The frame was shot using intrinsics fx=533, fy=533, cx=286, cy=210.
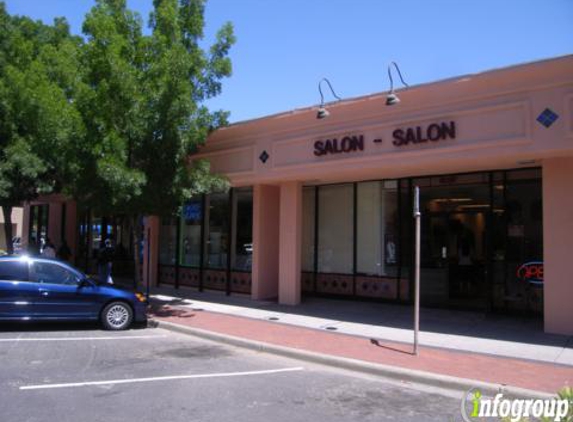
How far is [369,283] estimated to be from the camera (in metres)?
14.1

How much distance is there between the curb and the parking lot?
0.68 ft

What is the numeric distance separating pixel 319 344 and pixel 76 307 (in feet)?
16.0

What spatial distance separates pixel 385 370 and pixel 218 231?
9857 millimetres

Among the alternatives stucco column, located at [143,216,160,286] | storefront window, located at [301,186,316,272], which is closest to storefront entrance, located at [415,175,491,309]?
storefront window, located at [301,186,316,272]

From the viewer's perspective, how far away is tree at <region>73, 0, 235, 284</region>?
11.9 metres

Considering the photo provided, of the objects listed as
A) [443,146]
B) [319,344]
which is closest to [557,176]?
[443,146]

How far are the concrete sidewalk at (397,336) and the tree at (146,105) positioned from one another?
3127 millimetres

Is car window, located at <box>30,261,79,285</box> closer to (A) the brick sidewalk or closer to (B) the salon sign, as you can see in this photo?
(A) the brick sidewalk

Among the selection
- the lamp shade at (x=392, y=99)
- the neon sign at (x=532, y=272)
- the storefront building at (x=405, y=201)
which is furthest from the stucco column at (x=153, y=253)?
the neon sign at (x=532, y=272)

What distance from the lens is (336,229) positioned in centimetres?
1509

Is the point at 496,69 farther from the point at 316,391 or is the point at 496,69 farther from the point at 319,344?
Result: the point at 316,391

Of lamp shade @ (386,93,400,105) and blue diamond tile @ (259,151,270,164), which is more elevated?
lamp shade @ (386,93,400,105)

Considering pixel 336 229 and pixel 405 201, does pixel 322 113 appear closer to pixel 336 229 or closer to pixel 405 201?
pixel 405 201

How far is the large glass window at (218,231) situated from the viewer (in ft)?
54.4
